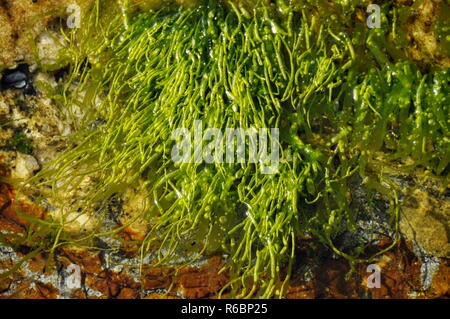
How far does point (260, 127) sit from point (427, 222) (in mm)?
665

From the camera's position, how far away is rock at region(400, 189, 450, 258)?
5.27 feet

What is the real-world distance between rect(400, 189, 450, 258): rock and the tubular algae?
0.07 metres

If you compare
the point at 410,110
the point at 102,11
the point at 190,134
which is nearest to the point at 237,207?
the point at 190,134

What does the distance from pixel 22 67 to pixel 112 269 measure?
2.81 ft

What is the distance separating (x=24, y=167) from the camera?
1.74 m

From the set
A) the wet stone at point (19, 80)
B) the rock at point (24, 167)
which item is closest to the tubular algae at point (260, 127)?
the rock at point (24, 167)

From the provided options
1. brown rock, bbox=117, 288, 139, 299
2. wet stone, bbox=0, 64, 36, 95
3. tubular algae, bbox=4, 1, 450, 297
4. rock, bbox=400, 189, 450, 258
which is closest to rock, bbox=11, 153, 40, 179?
tubular algae, bbox=4, 1, 450, 297

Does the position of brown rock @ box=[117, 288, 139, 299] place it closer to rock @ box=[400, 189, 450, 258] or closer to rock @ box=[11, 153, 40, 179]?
rock @ box=[11, 153, 40, 179]

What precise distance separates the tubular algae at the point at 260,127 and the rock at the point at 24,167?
46mm

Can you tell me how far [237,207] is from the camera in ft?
5.45

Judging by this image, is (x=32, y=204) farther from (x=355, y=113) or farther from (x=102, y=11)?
(x=355, y=113)

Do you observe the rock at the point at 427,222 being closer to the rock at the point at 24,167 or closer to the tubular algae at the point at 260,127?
the tubular algae at the point at 260,127

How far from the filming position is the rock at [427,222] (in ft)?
5.27

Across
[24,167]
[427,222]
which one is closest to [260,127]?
[427,222]
